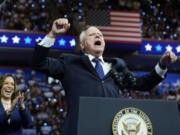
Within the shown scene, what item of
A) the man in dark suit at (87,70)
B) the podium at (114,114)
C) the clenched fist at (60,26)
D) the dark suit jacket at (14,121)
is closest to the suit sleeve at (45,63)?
the man in dark suit at (87,70)

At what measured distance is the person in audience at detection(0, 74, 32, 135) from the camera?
7.95 feet

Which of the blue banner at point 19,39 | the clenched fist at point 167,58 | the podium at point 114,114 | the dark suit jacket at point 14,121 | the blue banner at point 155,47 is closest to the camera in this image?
the podium at point 114,114

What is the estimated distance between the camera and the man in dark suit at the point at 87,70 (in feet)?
4.59

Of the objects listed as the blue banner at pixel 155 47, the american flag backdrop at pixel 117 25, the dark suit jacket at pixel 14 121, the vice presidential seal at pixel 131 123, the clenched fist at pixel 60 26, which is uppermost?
the american flag backdrop at pixel 117 25

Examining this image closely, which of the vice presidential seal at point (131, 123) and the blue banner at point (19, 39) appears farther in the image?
the blue banner at point (19, 39)

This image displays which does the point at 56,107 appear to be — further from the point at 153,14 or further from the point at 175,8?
the point at 175,8

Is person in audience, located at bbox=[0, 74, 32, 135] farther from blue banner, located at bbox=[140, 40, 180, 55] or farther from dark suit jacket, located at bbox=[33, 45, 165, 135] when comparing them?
blue banner, located at bbox=[140, 40, 180, 55]

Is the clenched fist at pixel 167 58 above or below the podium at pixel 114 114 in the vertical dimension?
above

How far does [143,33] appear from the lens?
941 centimetres

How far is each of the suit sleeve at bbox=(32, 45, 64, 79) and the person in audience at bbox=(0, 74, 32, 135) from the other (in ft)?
3.16

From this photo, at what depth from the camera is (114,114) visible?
1.02 m

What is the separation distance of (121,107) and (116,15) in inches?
273

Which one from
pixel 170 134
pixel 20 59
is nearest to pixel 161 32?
pixel 20 59

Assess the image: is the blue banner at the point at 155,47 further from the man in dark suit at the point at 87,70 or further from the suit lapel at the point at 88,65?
the suit lapel at the point at 88,65
